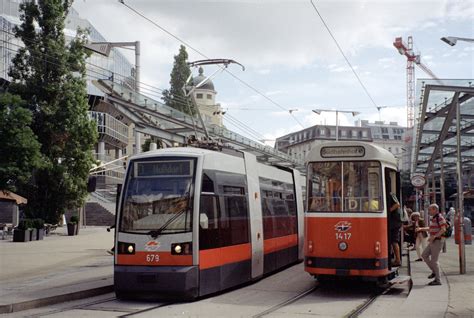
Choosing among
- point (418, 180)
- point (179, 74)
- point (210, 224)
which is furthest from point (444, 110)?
point (179, 74)

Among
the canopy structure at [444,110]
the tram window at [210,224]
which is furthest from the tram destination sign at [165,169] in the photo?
the canopy structure at [444,110]

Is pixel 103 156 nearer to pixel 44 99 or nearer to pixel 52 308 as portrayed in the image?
pixel 44 99

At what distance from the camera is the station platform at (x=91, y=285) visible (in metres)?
10.6

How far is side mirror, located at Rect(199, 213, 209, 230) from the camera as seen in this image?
11609mm

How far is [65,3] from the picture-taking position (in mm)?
34562

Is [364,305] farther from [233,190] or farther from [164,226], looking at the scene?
[164,226]

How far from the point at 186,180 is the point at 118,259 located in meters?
1.98

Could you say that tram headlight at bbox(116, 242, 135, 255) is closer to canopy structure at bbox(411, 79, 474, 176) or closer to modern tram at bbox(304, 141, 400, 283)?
modern tram at bbox(304, 141, 400, 283)

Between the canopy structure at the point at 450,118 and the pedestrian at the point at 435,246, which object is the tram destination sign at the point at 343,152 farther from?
the canopy structure at the point at 450,118

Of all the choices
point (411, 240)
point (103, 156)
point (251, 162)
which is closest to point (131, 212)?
point (251, 162)

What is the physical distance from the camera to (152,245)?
37.5ft

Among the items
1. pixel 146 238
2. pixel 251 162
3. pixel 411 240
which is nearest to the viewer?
pixel 146 238

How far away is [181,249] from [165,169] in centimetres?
161

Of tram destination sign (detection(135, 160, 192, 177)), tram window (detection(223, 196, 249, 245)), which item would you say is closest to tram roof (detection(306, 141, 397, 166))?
tram window (detection(223, 196, 249, 245))
